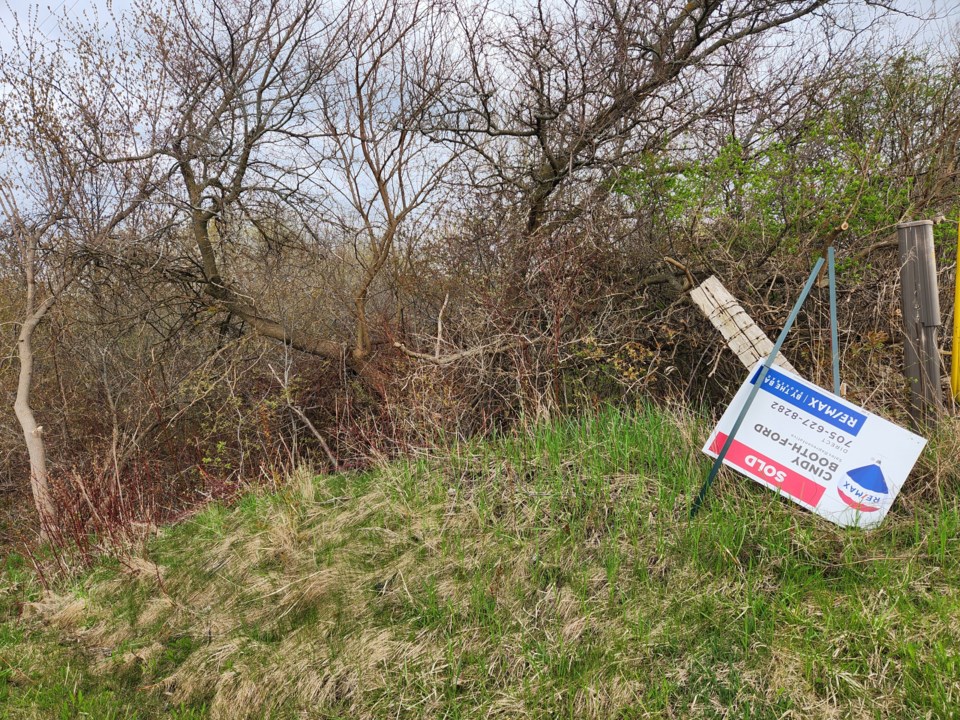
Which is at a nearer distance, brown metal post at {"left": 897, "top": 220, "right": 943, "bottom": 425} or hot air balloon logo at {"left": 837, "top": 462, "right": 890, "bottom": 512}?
hot air balloon logo at {"left": 837, "top": 462, "right": 890, "bottom": 512}

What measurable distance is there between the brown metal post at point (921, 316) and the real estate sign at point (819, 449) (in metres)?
0.95

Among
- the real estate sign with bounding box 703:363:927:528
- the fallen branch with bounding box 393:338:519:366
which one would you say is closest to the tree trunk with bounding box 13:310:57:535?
the fallen branch with bounding box 393:338:519:366

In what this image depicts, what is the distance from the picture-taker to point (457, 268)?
7.04 metres

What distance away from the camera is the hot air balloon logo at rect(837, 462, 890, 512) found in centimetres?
338

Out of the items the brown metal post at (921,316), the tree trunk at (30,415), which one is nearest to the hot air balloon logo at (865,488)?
the brown metal post at (921,316)

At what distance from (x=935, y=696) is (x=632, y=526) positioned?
1.41 meters

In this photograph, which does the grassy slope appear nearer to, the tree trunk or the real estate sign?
the real estate sign

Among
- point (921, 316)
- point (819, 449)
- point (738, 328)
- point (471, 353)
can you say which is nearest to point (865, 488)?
point (819, 449)

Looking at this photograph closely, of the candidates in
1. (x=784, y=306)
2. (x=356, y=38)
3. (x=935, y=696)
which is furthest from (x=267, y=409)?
(x=935, y=696)

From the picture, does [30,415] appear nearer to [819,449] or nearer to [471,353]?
[471,353]

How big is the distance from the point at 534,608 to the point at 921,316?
2.91 m

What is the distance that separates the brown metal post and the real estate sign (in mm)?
947

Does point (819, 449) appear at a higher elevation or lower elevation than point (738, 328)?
lower

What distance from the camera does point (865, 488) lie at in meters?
3.40
